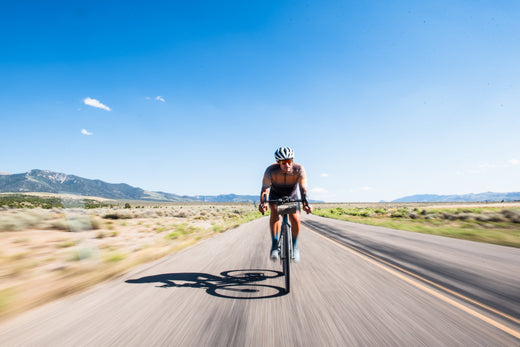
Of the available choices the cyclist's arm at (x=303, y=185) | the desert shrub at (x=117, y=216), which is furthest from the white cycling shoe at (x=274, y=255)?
the desert shrub at (x=117, y=216)

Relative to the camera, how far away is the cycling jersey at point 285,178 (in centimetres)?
507

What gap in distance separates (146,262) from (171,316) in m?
4.30

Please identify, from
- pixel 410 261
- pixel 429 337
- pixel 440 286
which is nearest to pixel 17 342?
pixel 429 337

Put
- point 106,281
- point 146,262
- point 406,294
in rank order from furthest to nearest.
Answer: point 146,262
point 106,281
point 406,294

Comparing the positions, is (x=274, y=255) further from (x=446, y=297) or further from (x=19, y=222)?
(x=19, y=222)

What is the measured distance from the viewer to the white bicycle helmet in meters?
4.78

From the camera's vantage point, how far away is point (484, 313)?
10.5 ft

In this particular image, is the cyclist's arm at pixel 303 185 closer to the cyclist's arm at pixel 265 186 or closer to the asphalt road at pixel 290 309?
the cyclist's arm at pixel 265 186

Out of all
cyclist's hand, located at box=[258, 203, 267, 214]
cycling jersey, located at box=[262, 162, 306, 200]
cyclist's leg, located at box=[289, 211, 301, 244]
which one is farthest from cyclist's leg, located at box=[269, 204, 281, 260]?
cycling jersey, located at box=[262, 162, 306, 200]

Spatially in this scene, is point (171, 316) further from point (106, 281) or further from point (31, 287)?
point (31, 287)

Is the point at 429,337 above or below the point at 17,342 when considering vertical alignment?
above

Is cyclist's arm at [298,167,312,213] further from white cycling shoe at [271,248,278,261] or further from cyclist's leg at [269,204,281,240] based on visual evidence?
white cycling shoe at [271,248,278,261]

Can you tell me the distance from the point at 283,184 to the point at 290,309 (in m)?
2.38

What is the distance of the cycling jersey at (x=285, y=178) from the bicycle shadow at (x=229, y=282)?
171 cm
